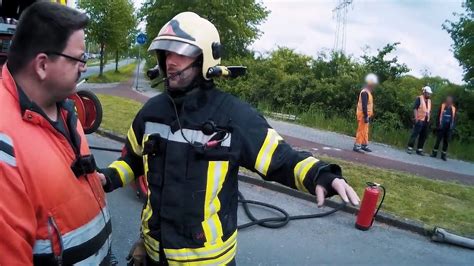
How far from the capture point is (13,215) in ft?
4.18

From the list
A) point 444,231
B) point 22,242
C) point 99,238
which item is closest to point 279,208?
point 444,231

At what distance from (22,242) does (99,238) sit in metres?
0.42

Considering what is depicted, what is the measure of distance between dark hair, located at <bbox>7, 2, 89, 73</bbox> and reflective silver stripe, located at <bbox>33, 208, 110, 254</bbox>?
0.62 m

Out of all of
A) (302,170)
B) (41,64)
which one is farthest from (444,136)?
(41,64)

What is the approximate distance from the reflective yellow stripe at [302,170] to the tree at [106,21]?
88.4 feet

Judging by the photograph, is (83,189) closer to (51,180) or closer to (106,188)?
(51,180)

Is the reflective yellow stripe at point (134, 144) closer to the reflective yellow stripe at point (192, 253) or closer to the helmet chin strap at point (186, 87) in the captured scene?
the helmet chin strap at point (186, 87)

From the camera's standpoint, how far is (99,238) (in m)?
1.70

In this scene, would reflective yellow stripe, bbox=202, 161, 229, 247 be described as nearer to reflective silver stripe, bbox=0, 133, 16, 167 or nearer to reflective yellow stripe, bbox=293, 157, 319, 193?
reflective yellow stripe, bbox=293, 157, 319, 193

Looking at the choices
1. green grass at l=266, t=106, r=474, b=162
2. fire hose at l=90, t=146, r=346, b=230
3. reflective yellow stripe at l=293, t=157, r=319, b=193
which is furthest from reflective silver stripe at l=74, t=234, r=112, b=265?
green grass at l=266, t=106, r=474, b=162

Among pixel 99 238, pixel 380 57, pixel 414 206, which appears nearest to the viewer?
pixel 99 238

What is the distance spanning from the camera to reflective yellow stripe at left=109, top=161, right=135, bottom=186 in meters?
2.23

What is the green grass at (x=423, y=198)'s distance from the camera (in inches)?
225

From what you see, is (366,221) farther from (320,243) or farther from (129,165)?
(129,165)
